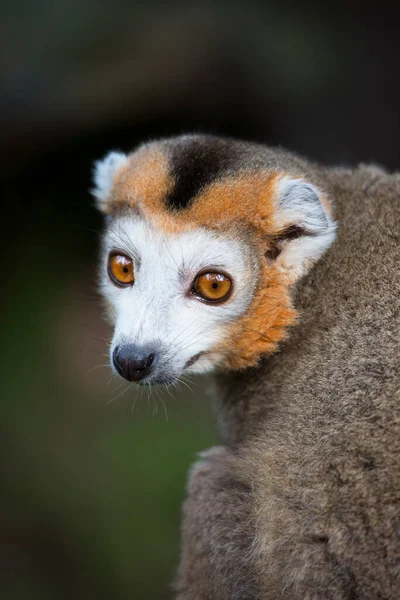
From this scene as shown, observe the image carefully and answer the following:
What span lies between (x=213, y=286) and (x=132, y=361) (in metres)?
0.66

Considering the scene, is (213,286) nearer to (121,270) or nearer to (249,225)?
(249,225)

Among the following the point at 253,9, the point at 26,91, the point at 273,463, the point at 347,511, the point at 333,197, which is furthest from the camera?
the point at 253,9

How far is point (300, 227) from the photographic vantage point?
442cm

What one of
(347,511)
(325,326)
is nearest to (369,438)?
(347,511)

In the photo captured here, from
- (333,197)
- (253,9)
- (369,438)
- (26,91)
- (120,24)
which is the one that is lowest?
(369,438)

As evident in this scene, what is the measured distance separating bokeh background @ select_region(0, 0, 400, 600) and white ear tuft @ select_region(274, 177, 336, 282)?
398 centimetres

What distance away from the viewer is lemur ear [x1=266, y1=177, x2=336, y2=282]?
4355 millimetres

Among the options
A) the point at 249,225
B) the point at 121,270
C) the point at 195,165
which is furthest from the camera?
the point at 121,270

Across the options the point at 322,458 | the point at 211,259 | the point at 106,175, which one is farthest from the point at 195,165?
the point at 322,458

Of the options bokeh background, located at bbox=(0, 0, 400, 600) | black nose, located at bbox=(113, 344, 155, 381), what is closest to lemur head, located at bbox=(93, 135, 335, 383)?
black nose, located at bbox=(113, 344, 155, 381)

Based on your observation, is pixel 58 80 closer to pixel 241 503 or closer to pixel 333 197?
pixel 333 197

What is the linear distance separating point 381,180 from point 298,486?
7.15ft

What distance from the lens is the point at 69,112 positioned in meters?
9.14

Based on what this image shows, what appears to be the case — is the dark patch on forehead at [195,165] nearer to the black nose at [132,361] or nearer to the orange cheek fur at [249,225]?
the orange cheek fur at [249,225]
